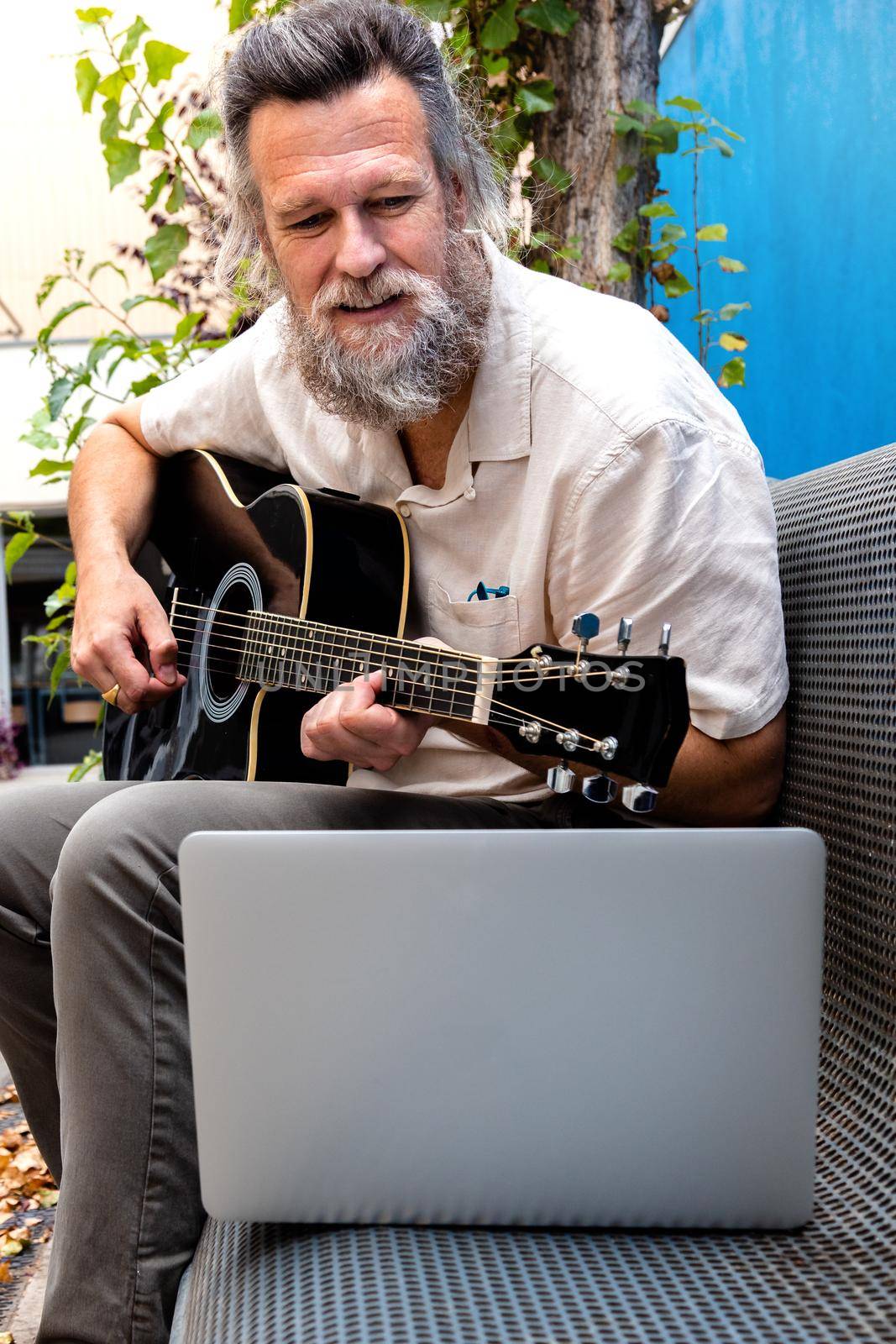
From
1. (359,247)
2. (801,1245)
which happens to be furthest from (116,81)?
(801,1245)

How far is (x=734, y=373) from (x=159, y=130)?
1.34 m

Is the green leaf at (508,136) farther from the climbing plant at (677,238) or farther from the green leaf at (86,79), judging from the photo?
the green leaf at (86,79)

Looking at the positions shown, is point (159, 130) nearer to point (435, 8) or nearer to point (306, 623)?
point (435, 8)

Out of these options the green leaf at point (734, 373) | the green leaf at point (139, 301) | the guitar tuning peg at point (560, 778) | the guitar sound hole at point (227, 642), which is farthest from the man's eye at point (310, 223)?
the green leaf at point (734, 373)

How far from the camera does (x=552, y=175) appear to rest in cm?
242

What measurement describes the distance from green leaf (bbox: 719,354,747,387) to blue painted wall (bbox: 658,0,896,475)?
46 millimetres

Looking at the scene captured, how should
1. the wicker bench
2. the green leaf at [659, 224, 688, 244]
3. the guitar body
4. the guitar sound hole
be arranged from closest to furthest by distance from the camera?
1. the wicker bench
2. the guitar body
3. the guitar sound hole
4. the green leaf at [659, 224, 688, 244]

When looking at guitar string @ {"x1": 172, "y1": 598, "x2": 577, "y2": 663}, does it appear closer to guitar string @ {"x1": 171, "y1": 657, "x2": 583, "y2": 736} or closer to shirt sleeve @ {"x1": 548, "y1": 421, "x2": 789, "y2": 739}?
guitar string @ {"x1": 171, "y1": 657, "x2": 583, "y2": 736}

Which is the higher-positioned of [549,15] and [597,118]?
[549,15]

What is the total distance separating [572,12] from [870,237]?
80cm

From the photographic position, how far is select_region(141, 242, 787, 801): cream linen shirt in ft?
4.15

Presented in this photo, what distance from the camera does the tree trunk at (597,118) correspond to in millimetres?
2443

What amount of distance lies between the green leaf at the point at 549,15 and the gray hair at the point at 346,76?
0.71 metres

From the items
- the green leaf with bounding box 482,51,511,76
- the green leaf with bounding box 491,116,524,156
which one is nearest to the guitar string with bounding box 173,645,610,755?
the green leaf with bounding box 491,116,524,156
